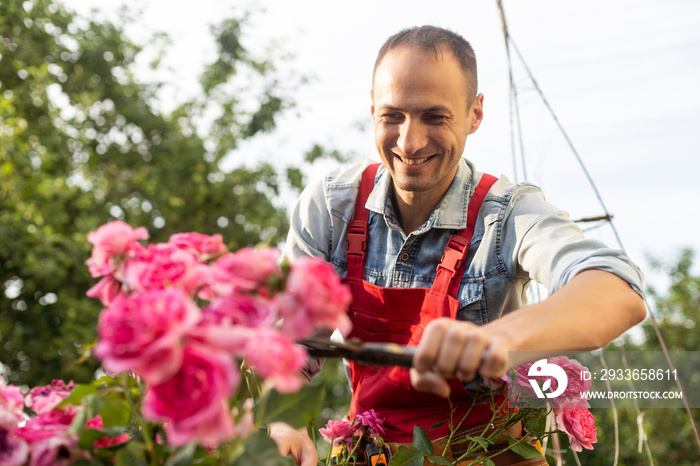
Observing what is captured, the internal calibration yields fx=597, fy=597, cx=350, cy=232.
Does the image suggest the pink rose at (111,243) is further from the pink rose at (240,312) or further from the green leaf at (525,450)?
the green leaf at (525,450)

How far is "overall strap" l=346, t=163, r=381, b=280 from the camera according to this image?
4.74ft

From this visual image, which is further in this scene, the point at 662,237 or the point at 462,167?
the point at 662,237

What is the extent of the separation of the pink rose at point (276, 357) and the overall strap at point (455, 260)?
89 centimetres

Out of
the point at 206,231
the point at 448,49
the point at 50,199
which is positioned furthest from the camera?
the point at 206,231

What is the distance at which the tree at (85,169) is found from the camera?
5656mm

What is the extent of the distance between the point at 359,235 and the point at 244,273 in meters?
0.94

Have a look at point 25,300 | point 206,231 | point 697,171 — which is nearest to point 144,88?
point 206,231

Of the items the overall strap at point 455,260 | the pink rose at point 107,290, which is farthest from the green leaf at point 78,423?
the overall strap at point 455,260

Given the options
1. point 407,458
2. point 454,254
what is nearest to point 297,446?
point 407,458

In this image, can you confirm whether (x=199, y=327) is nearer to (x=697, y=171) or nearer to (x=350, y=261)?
(x=350, y=261)

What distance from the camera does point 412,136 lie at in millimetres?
1312

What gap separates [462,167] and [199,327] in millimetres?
1136

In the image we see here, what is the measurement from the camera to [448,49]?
1.34 m

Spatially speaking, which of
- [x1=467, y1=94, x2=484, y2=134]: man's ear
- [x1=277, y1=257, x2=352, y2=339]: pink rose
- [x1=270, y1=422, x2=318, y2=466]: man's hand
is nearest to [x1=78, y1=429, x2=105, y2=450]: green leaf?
[x1=277, y1=257, x2=352, y2=339]: pink rose
